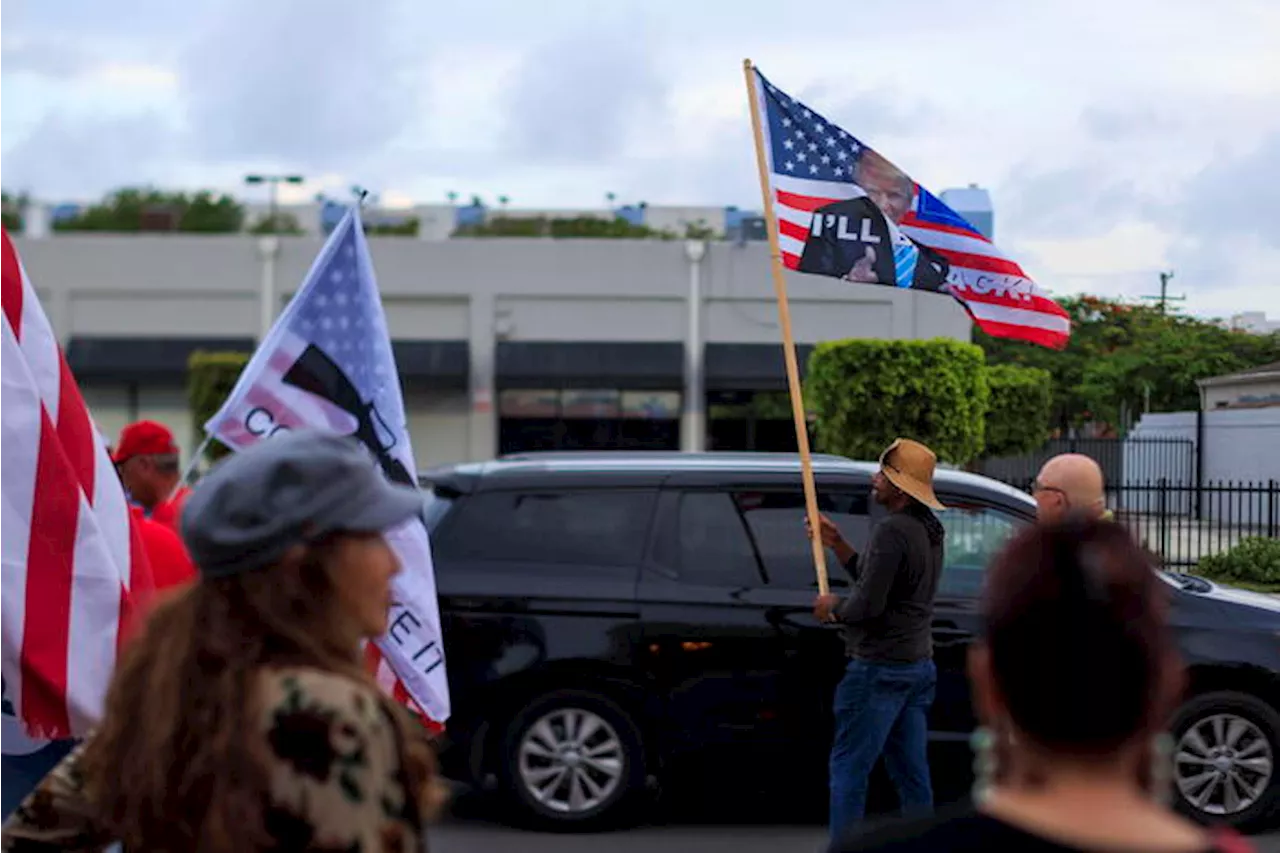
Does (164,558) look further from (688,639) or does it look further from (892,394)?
(892,394)

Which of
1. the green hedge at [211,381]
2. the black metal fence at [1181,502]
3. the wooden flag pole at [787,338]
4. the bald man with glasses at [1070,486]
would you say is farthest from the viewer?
the green hedge at [211,381]

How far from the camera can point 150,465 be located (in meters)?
6.43

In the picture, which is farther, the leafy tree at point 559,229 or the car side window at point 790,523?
the leafy tree at point 559,229

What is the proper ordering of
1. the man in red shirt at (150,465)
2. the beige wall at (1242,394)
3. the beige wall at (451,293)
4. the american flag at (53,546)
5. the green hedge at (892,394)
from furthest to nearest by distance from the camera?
the beige wall at (451,293) < the green hedge at (892,394) < the beige wall at (1242,394) < the man in red shirt at (150,465) < the american flag at (53,546)

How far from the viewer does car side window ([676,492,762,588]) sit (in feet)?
26.0

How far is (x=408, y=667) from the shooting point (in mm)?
5617

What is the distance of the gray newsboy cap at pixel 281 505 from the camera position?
2.36 m

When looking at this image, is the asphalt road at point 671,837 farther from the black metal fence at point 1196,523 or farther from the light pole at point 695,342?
the light pole at point 695,342

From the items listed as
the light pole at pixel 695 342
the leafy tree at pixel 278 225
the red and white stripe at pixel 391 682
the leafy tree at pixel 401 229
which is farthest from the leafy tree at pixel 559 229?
the red and white stripe at pixel 391 682

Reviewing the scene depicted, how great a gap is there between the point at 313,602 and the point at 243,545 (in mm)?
125

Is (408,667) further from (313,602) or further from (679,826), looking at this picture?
(313,602)

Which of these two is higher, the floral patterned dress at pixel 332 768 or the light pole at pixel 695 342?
the light pole at pixel 695 342

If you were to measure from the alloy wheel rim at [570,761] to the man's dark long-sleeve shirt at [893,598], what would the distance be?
168 cm

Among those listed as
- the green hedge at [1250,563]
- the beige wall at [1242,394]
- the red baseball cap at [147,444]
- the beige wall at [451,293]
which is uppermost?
the beige wall at [451,293]
